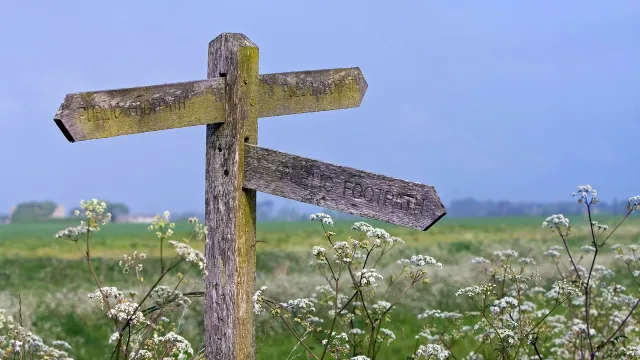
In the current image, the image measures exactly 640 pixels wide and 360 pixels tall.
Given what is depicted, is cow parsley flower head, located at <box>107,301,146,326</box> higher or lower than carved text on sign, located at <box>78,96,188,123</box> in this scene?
lower

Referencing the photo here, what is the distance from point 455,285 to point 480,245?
33.5 ft

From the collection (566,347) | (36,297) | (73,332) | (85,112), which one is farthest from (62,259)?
(85,112)

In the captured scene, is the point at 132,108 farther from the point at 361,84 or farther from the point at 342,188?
the point at 361,84

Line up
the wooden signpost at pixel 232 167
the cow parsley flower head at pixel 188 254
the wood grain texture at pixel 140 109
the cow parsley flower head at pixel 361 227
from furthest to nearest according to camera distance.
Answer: the cow parsley flower head at pixel 188 254, the cow parsley flower head at pixel 361 227, the wooden signpost at pixel 232 167, the wood grain texture at pixel 140 109

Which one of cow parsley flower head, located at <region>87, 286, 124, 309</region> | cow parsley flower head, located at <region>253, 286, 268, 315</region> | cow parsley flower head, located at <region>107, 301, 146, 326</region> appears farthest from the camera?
cow parsley flower head, located at <region>87, 286, 124, 309</region>

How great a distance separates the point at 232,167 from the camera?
5422 mm

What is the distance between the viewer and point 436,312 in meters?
7.41

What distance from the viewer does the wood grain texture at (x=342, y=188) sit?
459 cm

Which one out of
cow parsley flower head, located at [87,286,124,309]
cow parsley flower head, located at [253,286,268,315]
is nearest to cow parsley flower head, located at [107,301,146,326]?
cow parsley flower head, located at [87,286,124,309]

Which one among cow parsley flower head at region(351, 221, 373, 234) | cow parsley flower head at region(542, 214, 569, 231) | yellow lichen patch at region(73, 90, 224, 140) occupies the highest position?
yellow lichen patch at region(73, 90, 224, 140)

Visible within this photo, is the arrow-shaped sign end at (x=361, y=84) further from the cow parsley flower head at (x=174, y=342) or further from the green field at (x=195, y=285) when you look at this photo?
the cow parsley flower head at (x=174, y=342)

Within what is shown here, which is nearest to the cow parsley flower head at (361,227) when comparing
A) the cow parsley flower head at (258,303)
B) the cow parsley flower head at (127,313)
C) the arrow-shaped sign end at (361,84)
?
the cow parsley flower head at (258,303)

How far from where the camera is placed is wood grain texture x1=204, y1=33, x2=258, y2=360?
5.44 meters

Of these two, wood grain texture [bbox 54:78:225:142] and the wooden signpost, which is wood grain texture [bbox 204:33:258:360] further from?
wood grain texture [bbox 54:78:225:142]
